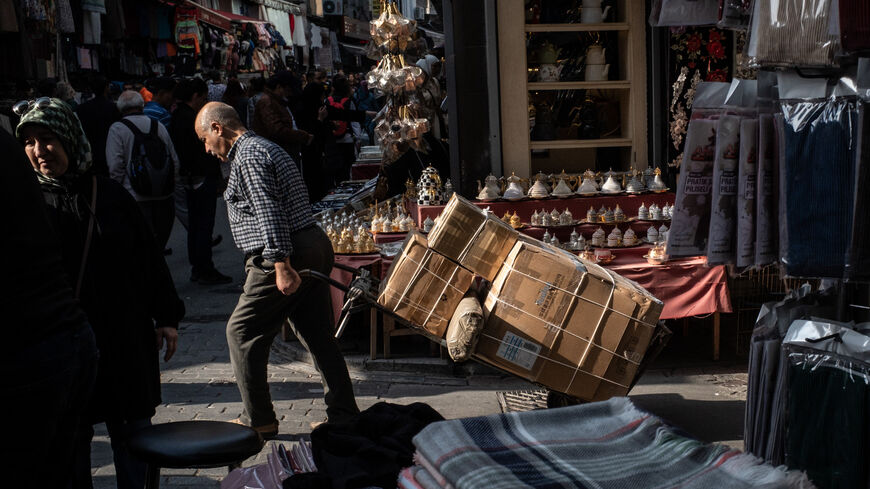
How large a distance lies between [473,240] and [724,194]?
156 centimetres

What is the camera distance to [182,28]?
1630 cm

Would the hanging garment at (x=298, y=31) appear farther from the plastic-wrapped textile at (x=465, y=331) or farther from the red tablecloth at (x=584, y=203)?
the plastic-wrapped textile at (x=465, y=331)

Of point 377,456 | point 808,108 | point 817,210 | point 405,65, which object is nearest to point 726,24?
point 808,108

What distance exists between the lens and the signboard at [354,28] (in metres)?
38.7

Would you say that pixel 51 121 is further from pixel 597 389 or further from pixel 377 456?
pixel 597 389

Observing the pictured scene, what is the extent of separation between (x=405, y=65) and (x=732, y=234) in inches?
244

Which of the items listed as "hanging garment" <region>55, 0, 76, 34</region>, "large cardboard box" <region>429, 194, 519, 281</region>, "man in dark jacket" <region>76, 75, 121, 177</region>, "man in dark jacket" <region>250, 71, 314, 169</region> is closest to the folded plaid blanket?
"large cardboard box" <region>429, 194, 519, 281</region>

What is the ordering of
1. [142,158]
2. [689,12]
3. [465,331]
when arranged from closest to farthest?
1. [465,331]
2. [689,12]
3. [142,158]

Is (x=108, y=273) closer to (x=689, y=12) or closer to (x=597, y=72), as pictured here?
(x=689, y=12)

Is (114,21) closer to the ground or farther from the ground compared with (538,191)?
farther from the ground

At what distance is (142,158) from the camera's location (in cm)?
845

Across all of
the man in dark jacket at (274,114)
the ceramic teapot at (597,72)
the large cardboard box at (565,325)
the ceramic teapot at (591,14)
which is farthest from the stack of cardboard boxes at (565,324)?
the man in dark jacket at (274,114)

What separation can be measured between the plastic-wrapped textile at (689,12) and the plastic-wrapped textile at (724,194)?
148 cm

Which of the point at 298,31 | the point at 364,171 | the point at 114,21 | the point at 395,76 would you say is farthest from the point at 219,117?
the point at 298,31
